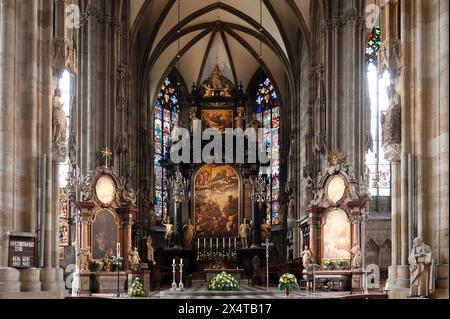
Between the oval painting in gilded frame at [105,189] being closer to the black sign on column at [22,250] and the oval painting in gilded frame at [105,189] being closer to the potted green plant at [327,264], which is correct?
the potted green plant at [327,264]

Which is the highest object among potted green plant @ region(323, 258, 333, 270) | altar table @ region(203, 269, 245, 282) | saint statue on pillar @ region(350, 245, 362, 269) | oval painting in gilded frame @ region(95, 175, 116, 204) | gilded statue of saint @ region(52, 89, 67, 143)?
gilded statue of saint @ region(52, 89, 67, 143)

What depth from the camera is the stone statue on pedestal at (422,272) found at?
1852 cm

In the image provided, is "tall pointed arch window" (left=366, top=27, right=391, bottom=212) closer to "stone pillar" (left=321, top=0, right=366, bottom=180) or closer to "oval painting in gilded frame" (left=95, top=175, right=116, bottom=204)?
"stone pillar" (left=321, top=0, right=366, bottom=180)

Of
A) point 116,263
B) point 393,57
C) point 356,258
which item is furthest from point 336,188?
point 393,57

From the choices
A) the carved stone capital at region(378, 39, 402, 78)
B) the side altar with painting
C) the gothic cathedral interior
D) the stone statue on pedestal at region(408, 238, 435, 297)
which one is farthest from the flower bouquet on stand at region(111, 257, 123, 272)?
the stone statue on pedestal at region(408, 238, 435, 297)

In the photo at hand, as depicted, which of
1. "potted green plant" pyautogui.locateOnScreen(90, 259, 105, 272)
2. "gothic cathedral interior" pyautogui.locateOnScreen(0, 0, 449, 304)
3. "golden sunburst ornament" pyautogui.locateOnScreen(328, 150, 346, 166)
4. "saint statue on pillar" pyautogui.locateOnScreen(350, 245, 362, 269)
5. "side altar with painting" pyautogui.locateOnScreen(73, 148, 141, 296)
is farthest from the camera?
"golden sunburst ornament" pyautogui.locateOnScreen(328, 150, 346, 166)

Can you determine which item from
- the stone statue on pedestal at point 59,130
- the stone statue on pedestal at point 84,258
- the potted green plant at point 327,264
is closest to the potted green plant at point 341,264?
the potted green plant at point 327,264

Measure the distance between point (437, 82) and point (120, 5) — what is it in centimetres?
2033

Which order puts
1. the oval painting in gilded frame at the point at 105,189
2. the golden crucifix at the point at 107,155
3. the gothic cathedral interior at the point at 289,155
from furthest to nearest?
the golden crucifix at the point at 107,155 → the oval painting in gilded frame at the point at 105,189 → the gothic cathedral interior at the point at 289,155

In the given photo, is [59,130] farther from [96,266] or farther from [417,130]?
[96,266]

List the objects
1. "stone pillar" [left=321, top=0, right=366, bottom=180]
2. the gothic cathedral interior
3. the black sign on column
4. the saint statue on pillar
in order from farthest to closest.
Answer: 1. "stone pillar" [left=321, top=0, right=366, bottom=180]
2. the saint statue on pillar
3. the gothic cathedral interior
4. the black sign on column

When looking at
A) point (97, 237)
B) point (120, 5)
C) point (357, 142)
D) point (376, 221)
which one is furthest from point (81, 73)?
point (376, 221)

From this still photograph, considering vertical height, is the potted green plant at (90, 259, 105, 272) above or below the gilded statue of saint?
below

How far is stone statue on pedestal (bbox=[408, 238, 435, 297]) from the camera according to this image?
18.5m
